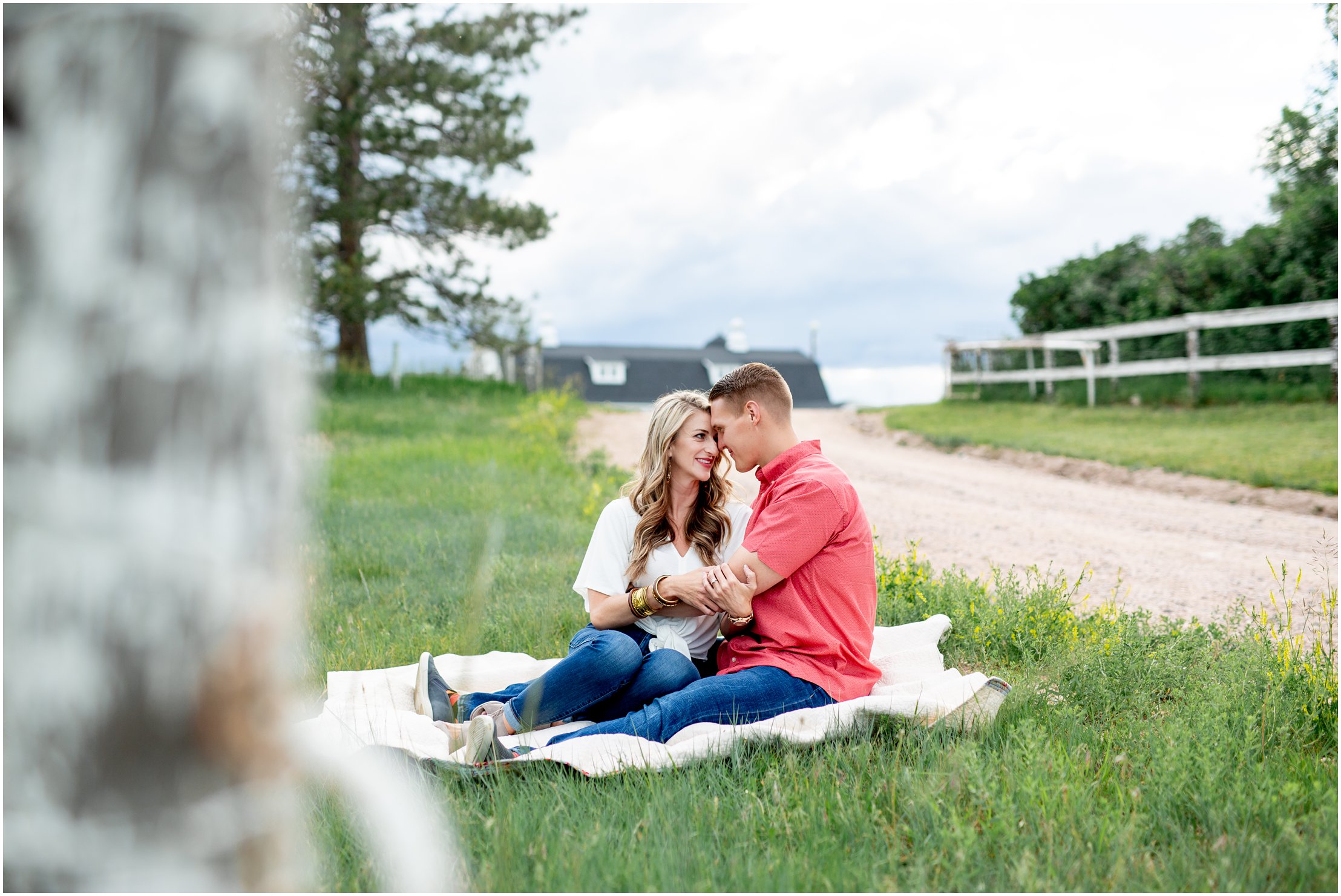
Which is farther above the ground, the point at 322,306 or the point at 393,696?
the point at 322,306

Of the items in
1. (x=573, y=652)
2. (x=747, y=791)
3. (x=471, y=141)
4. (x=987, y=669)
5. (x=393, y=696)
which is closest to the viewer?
(x=747, y=791)

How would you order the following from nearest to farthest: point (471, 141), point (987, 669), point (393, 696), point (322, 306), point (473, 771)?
point (473, 771), point (393, 696), point (987, 669), point (322, 306), point (471, 141)

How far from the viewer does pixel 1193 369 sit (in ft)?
54.0

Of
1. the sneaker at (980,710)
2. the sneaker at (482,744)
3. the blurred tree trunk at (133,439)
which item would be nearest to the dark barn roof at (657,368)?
the sneaker at (980,710)

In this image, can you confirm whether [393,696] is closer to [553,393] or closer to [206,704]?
[206,704]

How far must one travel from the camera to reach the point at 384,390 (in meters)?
22.5

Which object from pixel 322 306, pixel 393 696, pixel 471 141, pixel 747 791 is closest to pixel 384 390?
pixel 322 306

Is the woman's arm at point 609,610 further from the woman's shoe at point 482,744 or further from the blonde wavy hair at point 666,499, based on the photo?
the woman's shoe at point 482,744

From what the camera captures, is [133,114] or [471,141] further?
[471,141]

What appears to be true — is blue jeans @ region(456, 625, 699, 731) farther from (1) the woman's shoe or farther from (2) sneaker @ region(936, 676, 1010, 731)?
(2) sneaker @ region(936, 676, 1010, 731)

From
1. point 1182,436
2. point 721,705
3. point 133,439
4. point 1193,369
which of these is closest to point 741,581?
point 721,705

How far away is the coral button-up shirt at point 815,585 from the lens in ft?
11.1

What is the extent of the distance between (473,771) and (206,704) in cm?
196

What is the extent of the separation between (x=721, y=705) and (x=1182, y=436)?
41.9ft
